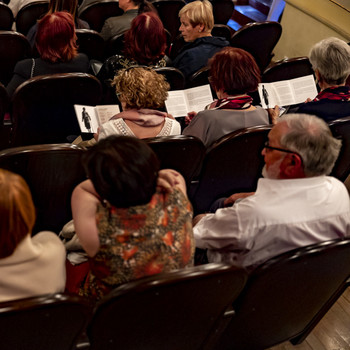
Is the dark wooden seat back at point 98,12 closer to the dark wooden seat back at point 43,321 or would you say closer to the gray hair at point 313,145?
the gray hair at point 313,145

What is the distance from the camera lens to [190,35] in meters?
3.83

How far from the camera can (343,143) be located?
2664 millimetres

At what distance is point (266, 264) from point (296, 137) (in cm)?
57

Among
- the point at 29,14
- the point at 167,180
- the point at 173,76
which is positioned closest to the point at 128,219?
the point at 167,180

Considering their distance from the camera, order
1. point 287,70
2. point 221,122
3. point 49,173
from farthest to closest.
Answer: point 287,70 → point 221,122 → point 49,173

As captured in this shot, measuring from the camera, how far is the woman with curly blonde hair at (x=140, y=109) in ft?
7.91

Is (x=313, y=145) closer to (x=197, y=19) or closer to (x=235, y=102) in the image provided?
(x=235, y=102)

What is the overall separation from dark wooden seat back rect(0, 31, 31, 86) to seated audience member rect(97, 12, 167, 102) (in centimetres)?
58

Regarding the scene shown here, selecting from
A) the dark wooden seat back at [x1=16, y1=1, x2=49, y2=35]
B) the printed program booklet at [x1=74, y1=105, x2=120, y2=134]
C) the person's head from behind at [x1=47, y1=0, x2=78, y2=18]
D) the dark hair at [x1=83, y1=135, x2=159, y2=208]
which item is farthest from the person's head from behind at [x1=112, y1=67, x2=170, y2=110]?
the dark wooden seat back at [x1=16, y1=1, x2=49, y2=35]

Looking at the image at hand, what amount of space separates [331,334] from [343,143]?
1012 mm

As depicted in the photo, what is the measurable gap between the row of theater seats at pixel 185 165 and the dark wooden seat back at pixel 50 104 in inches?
28.8

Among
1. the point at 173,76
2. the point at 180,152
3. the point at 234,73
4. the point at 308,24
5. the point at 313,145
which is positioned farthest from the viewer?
the point at 308,24

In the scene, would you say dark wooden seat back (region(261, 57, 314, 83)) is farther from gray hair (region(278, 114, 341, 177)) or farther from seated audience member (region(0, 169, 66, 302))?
seated audience member (region(0, 169, 66, 302))

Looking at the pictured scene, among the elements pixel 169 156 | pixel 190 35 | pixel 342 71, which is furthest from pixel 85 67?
pixel 342 71
